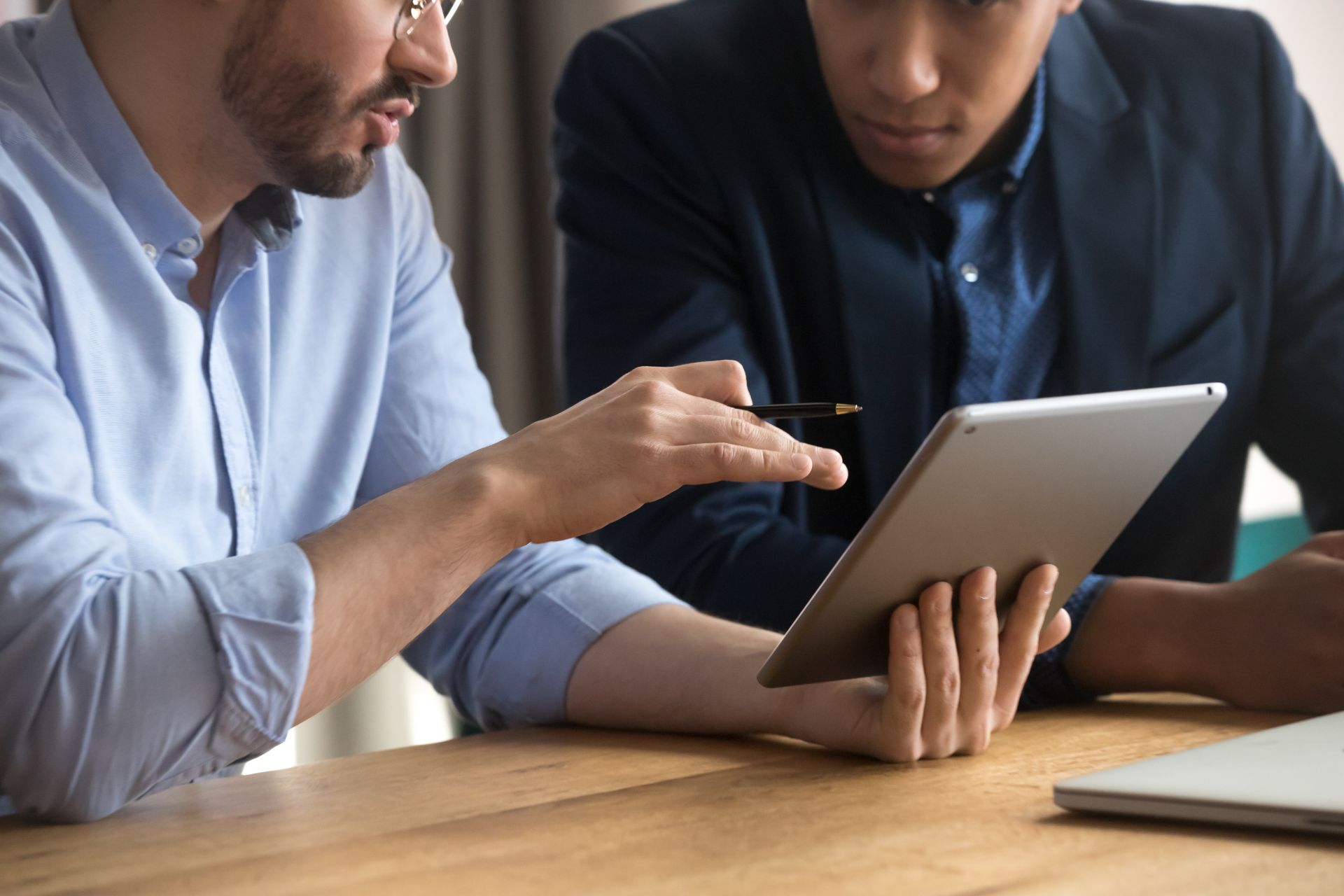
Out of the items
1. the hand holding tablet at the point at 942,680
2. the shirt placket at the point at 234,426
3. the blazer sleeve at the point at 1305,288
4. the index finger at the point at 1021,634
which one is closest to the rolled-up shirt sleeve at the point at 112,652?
the shirt placket at the point at 234,426

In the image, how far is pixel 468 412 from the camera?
127 centimetres

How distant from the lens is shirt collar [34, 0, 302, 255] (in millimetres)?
1015

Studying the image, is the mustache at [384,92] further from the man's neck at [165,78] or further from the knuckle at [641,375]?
the knuckle at [641,375]

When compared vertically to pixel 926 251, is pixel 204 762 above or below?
below

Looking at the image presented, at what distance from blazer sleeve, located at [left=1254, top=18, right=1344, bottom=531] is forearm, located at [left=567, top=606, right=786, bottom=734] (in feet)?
3.12

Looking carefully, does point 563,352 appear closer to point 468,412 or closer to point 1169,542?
point 468,412

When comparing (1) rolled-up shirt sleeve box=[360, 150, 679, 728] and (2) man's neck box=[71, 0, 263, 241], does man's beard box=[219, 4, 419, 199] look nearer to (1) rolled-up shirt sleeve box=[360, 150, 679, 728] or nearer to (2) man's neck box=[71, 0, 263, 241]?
(2) man's neck box=[71, 0, 263, 241]

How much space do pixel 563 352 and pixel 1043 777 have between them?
899 mm

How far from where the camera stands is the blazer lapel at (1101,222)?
157 cm

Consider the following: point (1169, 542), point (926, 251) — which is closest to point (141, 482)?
point (926, 251)

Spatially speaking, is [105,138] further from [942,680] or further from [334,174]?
[942,680]

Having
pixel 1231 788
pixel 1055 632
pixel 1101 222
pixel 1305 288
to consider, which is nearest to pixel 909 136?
pixel 1101 222

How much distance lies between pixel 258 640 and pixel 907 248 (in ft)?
3.23

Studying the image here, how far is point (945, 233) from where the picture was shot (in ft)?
5.25
